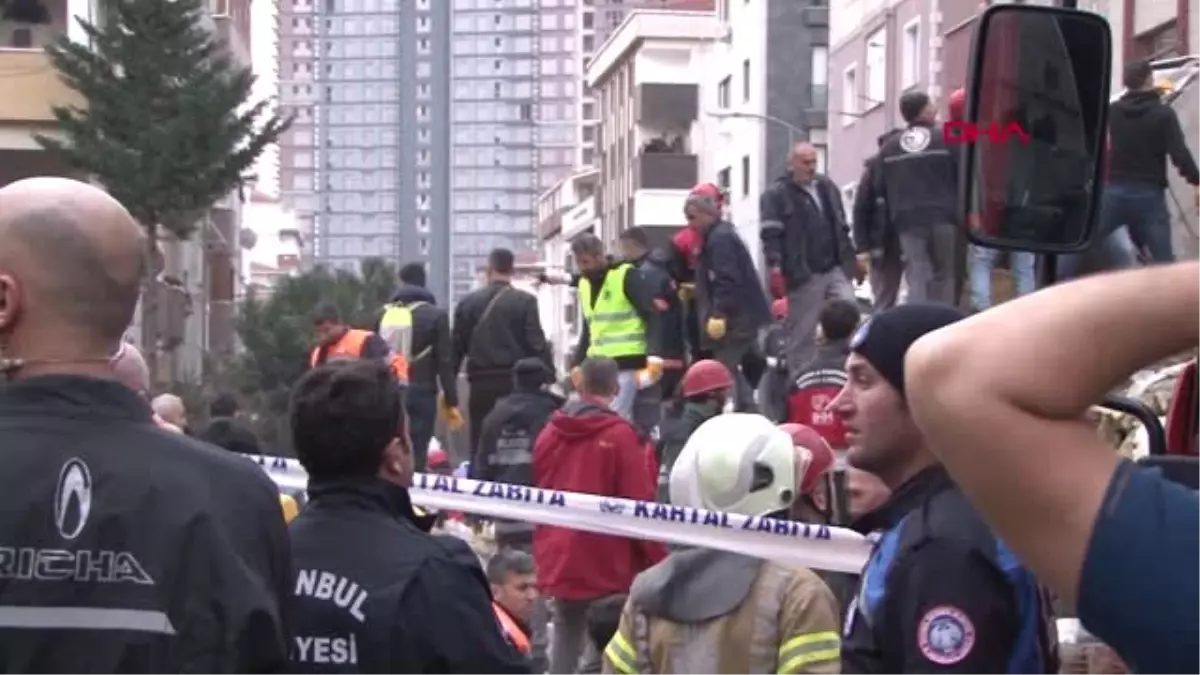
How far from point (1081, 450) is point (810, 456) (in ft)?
14.2

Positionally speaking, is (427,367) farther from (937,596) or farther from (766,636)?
(937,596)

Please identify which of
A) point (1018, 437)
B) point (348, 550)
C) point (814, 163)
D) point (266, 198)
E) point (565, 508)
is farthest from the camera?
point (266, 198)

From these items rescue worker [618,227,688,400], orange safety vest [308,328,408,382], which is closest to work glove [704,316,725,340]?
rescue worker [618,227,688,400]

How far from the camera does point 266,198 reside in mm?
146375

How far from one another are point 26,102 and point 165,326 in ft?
18.8

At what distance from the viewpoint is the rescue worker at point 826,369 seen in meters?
11.0

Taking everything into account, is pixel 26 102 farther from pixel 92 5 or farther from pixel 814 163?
pixel 814 163

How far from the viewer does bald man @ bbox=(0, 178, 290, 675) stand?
3660mm

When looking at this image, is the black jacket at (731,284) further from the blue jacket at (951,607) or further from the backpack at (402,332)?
the blue jacket at (951,607)

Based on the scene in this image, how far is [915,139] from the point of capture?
547 inches

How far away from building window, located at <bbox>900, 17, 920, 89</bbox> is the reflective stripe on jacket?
37.6m

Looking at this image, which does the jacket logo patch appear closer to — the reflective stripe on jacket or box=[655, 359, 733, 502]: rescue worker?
the reflective stripe on jacket

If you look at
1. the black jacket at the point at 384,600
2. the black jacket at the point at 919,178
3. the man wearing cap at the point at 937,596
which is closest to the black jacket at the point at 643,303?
the black jacket at the point at 919,178

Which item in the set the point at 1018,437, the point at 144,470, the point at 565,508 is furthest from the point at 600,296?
the point at 1018,437
